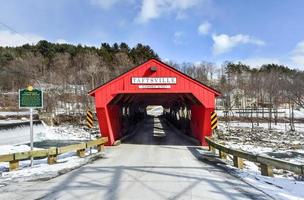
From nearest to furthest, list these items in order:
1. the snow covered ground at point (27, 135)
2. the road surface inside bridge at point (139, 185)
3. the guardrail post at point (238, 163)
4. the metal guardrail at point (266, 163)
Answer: the road surface inside bridge at point (139, 185) < the metal guardrail at point (266, 163) < the guardrail post at point (238, 163) < the snow covered ground at point (27, 135)

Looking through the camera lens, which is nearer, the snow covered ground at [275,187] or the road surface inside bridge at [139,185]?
the road surface inside bridge at [139,185]

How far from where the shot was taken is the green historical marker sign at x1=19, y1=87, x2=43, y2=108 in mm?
13202

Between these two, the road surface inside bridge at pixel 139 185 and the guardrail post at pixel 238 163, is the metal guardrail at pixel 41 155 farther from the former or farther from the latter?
the guardrail post at pixel 238 163

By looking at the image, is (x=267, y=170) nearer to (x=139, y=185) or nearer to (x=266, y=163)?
(x=266, y=163)

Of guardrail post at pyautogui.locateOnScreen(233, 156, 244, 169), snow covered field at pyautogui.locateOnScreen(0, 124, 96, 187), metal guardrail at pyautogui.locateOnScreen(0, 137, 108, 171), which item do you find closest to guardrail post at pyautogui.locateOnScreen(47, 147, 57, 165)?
metal guardrail at pyautogui.locateOnScreen(0, 137, 108, 171)

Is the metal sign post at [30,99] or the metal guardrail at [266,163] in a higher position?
the metal sign post at [30,99]

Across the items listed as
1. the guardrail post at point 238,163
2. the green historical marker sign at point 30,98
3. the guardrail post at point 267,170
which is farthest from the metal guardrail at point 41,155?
the guardrail post at point 267,170

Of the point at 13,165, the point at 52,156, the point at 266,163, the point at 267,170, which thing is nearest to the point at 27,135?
the point at 52,156

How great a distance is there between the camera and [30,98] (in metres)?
13.3

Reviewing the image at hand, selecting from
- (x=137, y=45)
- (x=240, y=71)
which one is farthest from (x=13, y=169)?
(x=240, y=71)

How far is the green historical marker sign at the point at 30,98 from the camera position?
13.2 meters

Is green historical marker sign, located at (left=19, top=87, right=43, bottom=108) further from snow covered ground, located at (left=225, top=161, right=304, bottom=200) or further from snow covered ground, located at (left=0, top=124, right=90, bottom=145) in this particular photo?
snow covered ground, located at (left=0, top=124, right=90, bottom=145)

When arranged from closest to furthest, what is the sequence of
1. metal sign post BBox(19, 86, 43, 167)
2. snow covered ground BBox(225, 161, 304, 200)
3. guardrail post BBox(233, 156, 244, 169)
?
snow covered ground BBox(225, 161, 304, 200), guardrail post BBox(233, 156, 244, 169), metal sign post BBox(19, 86, 43, 167)

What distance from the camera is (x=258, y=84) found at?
269 feet
